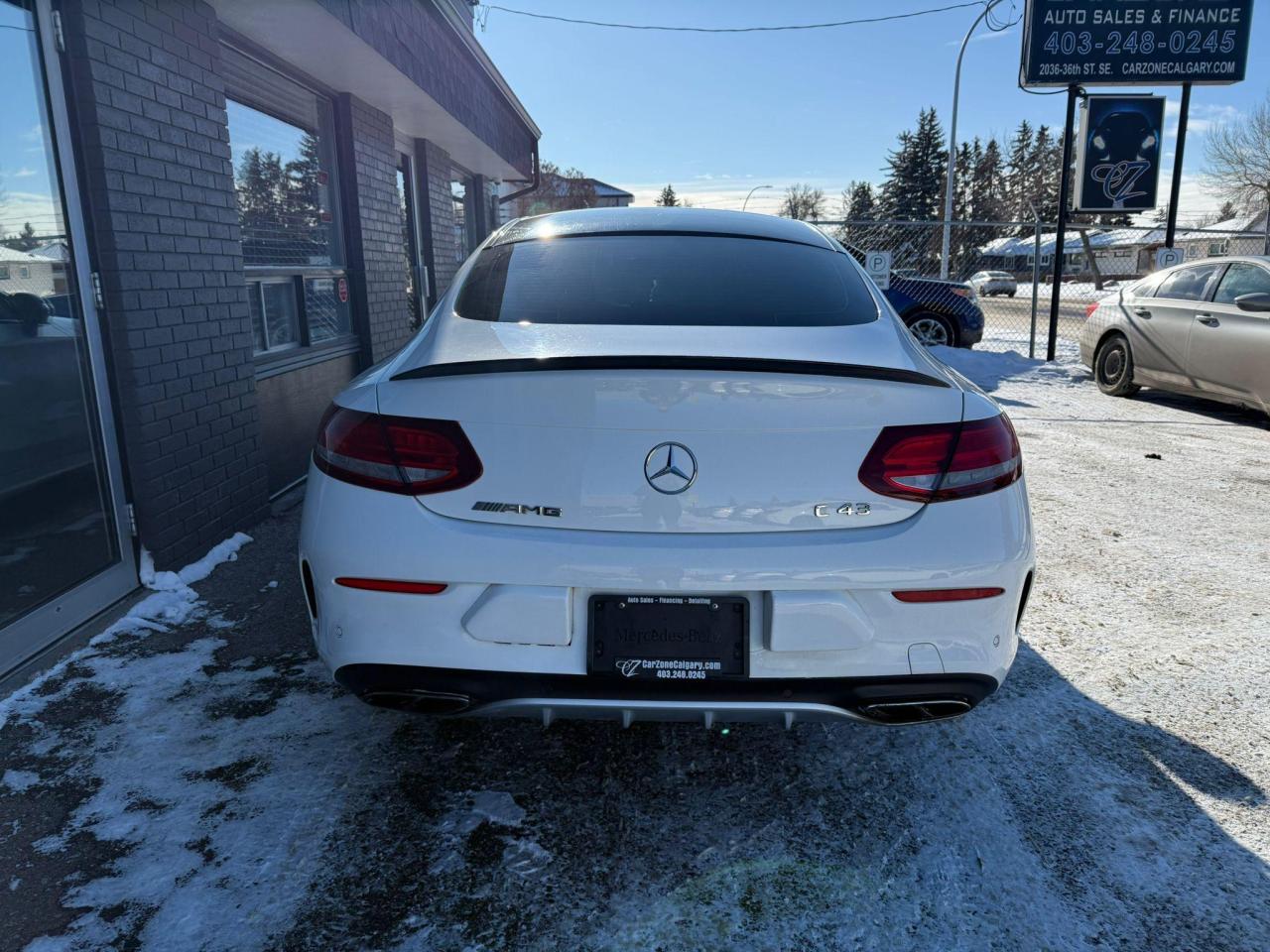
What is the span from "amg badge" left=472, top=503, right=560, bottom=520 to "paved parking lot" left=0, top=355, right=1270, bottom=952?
890 millimetres

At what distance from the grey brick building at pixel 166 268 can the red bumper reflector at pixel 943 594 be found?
302 cm

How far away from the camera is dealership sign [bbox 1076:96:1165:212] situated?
472 inches

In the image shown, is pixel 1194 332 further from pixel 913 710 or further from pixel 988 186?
pixel 988 186

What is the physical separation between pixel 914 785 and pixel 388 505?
1.69m

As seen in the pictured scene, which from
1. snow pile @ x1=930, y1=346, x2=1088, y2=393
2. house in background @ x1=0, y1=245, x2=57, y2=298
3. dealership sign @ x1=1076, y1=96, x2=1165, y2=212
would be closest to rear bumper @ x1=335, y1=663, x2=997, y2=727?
house in background @ x1=0, y1=245, x2=57, y2=298

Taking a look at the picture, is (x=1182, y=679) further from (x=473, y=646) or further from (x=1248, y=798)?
(x=473, y=646)

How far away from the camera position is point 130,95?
3811 millimetres

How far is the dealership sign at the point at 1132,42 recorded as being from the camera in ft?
38.2

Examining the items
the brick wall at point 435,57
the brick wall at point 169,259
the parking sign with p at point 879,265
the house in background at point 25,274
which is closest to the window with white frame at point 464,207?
the brick wall at point 435,57

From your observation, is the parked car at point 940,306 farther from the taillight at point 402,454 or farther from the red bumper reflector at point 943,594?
the taillight at point 402,454

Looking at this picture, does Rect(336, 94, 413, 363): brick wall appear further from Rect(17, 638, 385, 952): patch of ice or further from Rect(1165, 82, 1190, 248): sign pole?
Rect(1165, 82, 1190, 248): sign pole

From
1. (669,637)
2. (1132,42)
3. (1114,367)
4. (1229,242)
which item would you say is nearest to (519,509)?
(669,637)

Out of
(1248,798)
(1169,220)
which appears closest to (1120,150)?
(1169,220)

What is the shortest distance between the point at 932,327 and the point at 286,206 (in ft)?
31.4
